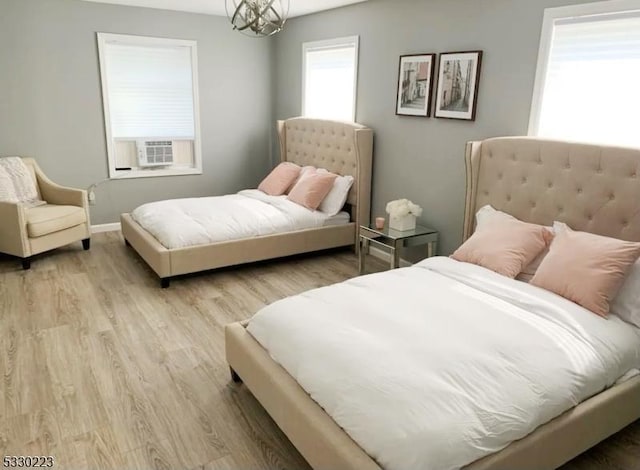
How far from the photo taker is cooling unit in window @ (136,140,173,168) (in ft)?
17.7

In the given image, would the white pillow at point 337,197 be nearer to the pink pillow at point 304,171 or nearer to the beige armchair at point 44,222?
the pink pillow at point 304,171

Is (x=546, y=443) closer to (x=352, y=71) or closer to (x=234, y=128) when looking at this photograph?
(x=352, y=71)

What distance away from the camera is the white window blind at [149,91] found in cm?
512

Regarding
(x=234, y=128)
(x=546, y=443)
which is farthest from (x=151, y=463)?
(x=234, y=128)

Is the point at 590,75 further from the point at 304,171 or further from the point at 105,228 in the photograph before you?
the point at 105,228

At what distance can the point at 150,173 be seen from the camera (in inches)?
216

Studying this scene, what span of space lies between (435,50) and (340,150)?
1364mm

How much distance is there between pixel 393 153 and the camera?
14.4 ft

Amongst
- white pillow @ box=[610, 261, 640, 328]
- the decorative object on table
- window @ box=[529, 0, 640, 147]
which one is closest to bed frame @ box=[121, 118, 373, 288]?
the decorative object on table

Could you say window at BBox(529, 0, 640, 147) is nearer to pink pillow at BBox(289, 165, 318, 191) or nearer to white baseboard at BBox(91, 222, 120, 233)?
pink pillow at BBox(289, 165, 318, 191)

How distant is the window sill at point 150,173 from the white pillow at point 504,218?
3603 mm

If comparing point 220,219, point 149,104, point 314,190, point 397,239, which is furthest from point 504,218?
point 149,104

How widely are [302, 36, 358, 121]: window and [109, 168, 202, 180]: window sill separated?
1524 mm

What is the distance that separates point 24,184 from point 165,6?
2.29 metres
